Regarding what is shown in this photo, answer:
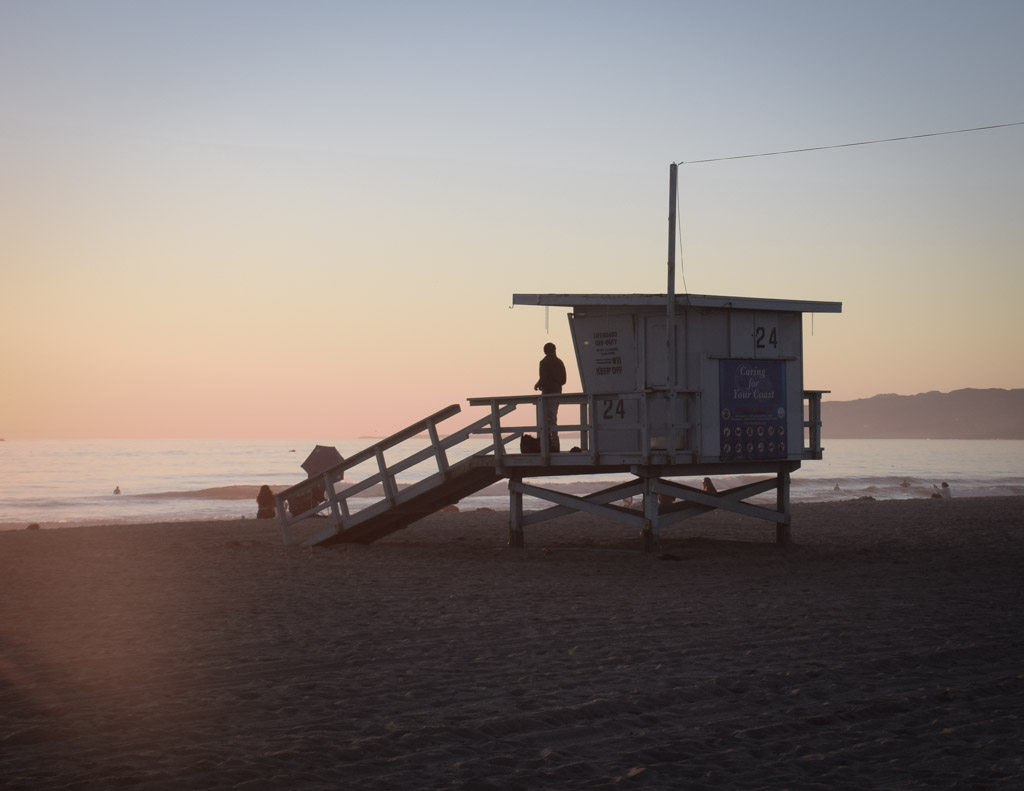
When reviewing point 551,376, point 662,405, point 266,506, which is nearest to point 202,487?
point 266,506

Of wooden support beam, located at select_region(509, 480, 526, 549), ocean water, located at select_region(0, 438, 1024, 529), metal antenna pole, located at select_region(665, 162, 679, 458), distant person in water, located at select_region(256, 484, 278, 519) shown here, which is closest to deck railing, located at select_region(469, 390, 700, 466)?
metal antenna pole, located at select_region(665, 162, 679, 458)

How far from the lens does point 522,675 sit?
7.48 m

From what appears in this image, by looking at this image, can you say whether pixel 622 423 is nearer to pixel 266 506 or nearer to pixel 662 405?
pixel 662 405

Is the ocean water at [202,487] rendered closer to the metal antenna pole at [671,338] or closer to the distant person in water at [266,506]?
the distant person in water at [266,506]

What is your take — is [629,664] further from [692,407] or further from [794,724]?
[692,407]

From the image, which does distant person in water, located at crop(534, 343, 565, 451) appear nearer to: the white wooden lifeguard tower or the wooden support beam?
the white wooden lifeguard tower

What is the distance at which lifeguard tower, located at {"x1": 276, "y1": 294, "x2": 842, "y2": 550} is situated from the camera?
1526cm

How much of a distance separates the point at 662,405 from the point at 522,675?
8.43 m

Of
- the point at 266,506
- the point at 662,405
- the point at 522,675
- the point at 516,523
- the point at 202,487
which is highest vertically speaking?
the point at 662,405

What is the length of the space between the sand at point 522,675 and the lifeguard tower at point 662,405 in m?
1.50

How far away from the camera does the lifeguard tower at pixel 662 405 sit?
15.3 m

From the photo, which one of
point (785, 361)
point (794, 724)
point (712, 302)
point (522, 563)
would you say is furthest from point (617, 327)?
point (794, 724)

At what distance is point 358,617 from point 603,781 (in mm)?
5523

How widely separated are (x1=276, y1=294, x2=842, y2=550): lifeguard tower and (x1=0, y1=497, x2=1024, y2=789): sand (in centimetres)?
150
